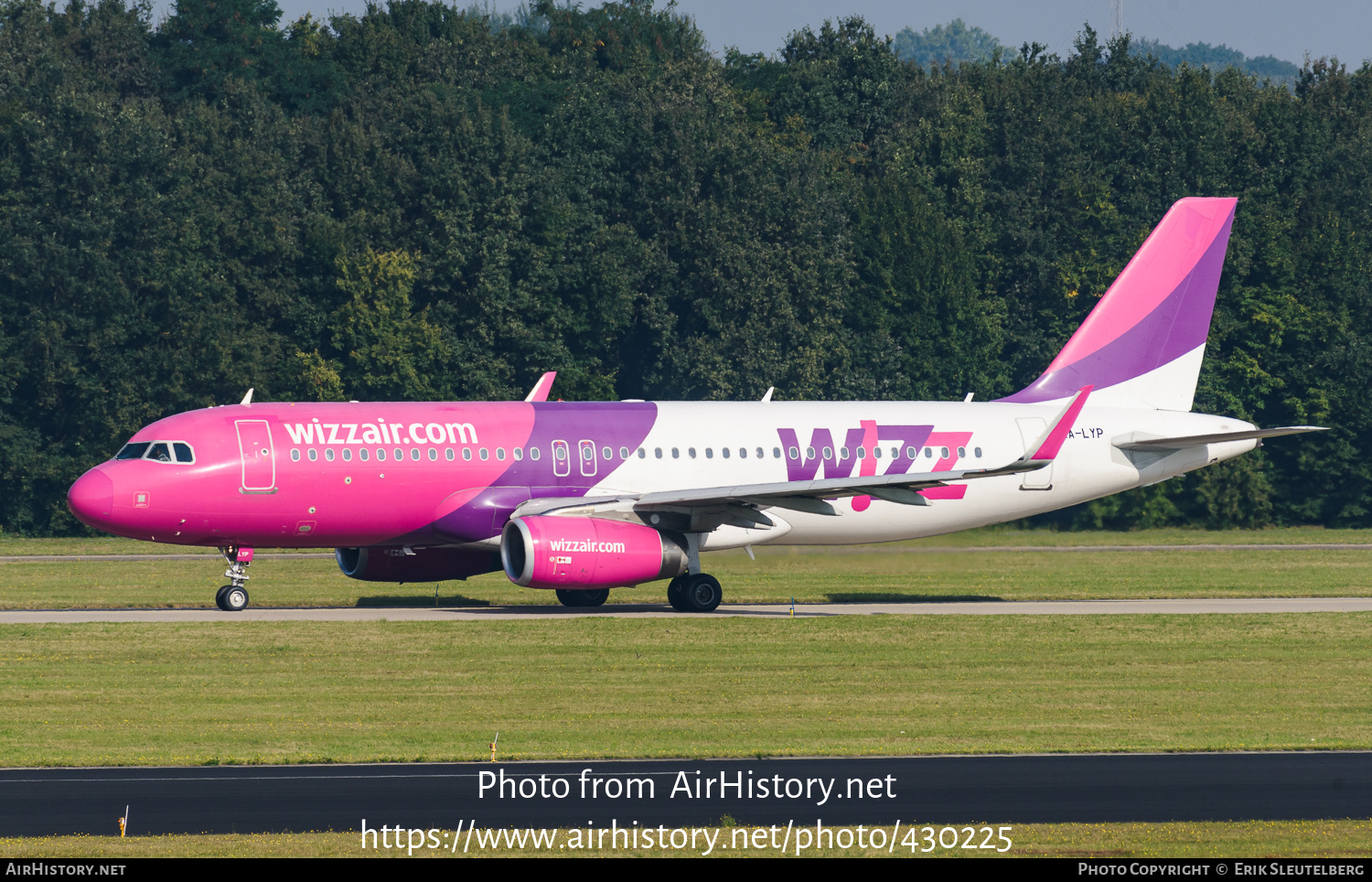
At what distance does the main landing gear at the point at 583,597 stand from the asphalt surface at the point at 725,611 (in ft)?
0.82

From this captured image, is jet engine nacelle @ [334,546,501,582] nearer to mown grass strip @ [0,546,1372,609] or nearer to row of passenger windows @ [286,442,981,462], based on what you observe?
mown grass strip @ [0,546,1372,609]

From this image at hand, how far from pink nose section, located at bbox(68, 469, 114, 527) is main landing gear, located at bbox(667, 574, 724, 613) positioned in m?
10.9

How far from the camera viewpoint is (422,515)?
113 feet

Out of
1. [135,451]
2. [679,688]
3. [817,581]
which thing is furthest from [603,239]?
[679,688]

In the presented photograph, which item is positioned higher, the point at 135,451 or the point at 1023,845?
the point at 135,451

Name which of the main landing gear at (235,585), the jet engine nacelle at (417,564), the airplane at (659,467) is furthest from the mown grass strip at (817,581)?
the airplane at (659,467)

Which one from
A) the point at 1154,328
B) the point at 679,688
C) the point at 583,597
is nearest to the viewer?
the point at 679,688

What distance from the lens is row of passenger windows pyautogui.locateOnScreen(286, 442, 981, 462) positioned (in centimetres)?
3384

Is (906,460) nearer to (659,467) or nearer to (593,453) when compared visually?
(659,467)

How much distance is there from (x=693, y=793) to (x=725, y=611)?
61.1 ft

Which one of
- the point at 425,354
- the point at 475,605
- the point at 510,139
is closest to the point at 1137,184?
the point at 510,139

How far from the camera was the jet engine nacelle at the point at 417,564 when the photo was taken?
118 feet

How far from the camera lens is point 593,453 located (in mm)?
35750

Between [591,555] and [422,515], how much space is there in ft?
13.0
